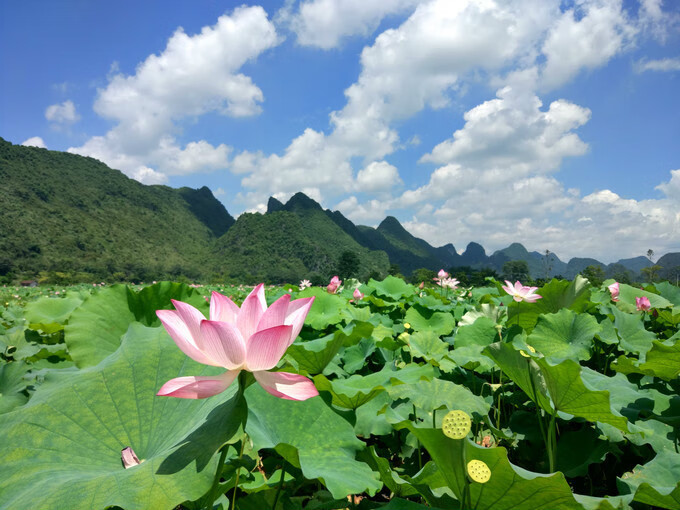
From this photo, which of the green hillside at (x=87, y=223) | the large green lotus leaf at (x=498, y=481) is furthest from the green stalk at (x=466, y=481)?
the green hillside at (x=87, y=223)

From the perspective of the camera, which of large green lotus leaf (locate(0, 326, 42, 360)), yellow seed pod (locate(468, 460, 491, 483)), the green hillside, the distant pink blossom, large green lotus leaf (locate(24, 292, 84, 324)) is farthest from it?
the green hillside

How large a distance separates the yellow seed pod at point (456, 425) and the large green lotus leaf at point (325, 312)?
72.3 inches

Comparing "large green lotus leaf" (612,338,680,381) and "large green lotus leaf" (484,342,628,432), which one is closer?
"large green lotus leaf" (484,342,628,432)

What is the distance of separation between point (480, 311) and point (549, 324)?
0.54 meters

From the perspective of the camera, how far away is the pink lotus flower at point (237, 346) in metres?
0.60

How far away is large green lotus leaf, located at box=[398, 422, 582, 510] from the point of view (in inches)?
26.2

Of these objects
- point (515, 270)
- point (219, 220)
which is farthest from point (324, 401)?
point (219, 220)

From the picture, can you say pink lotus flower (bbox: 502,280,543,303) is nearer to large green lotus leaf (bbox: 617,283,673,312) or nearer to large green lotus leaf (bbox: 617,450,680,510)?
large green lotus leaf (bbox: 617,450,680,510)

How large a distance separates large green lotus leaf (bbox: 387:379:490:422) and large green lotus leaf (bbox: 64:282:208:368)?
0.95 meters

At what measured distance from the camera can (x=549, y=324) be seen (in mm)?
1854

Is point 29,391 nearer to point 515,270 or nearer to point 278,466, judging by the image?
point 278,466

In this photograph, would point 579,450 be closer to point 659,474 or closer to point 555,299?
point 659,474

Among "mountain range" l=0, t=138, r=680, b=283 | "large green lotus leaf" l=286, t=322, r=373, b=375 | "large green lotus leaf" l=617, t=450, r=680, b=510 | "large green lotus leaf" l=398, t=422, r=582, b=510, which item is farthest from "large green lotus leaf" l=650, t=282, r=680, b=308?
"mountain range" l=0, t=138, r=680, b=283

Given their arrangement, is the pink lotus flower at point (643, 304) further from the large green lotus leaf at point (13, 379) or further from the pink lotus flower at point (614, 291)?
the large green lotus leaf at point (13, 379)
